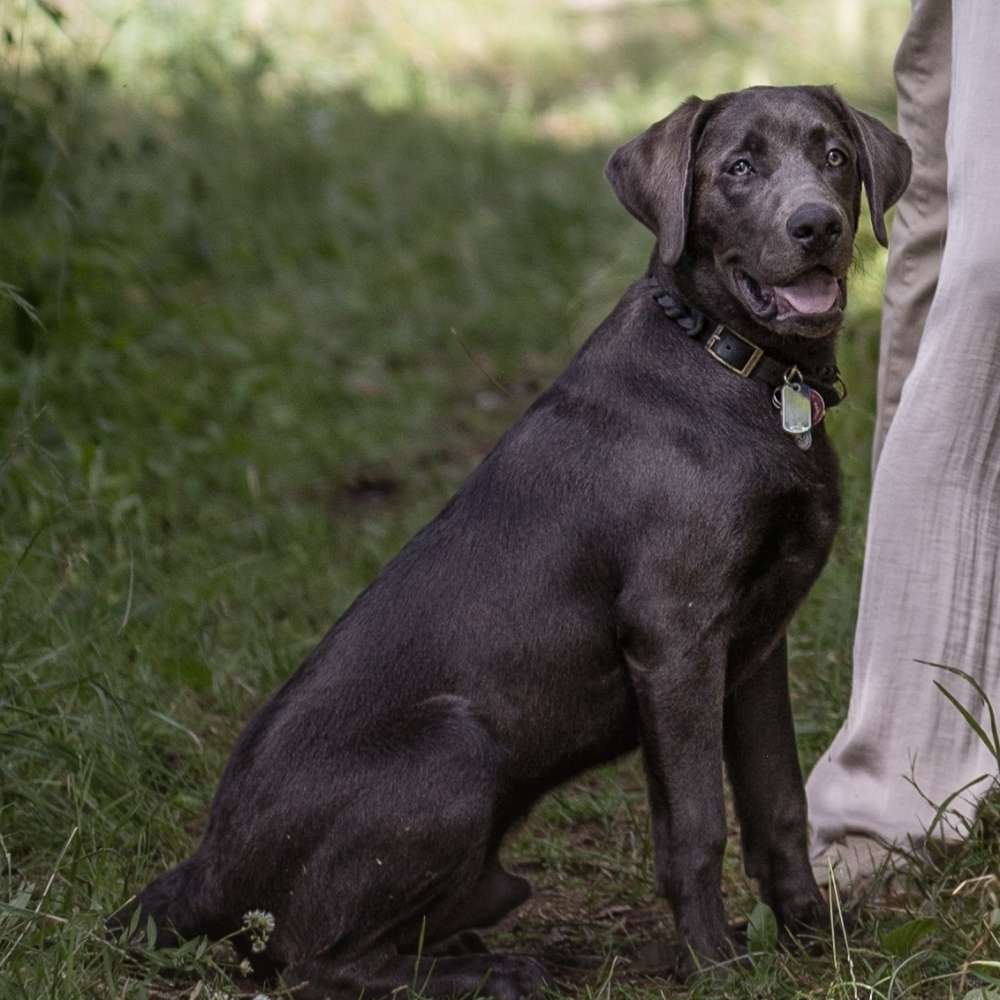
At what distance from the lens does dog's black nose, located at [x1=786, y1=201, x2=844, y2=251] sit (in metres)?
2.97

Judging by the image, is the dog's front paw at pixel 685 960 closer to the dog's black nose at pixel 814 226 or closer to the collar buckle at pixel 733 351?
the collar buckle at pixel 733 351

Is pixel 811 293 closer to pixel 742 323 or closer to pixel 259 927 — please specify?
pixel 742 323

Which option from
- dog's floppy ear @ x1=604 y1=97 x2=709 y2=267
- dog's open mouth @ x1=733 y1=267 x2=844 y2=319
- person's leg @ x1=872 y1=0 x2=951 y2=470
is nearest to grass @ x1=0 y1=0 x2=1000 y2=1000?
person's leg @ x1=872 y1=0 x2=951 y2=470

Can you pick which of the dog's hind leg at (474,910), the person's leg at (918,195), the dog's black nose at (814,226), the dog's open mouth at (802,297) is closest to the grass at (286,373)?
the dog's hind leg at (474,910)

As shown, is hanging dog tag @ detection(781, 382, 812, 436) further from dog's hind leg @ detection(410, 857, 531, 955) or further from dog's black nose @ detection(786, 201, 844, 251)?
dog's hind leg @ detection(410, 857, 531, 955)

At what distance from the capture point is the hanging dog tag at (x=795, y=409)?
Result: 308 centimetres

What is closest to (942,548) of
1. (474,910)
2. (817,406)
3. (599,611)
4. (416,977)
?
(817,406)

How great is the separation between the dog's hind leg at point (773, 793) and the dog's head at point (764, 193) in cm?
65

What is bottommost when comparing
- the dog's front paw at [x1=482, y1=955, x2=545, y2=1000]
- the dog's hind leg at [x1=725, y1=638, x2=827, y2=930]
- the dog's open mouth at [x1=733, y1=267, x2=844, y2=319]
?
the dog's front paw at [x1=482, y1=955, x2=545, y2=1000]

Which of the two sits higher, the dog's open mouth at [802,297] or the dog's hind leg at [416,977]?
the dog's open mouth at [802,297]

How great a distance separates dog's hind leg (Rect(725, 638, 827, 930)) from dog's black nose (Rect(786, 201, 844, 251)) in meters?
0.74

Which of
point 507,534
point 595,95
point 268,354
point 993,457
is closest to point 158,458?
point 268,354

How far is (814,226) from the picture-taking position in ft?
9.76

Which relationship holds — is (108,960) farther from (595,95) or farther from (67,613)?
(595,95)
